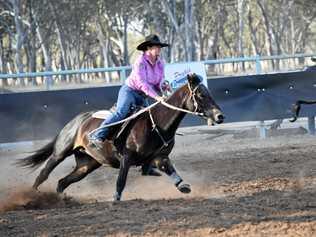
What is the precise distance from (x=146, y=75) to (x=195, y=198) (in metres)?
1.53

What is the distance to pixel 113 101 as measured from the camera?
13.4 metres

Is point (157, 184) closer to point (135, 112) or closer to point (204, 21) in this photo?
point (135, 112)

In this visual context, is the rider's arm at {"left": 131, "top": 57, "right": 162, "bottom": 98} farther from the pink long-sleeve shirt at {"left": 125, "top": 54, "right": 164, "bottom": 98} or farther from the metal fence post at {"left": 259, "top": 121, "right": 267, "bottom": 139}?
the metal fence post at {"left": 259, "top": 121, "right": 267, "bottom": 139}

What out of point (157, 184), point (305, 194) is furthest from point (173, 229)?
point (157, 184)

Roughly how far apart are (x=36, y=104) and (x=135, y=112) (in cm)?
524

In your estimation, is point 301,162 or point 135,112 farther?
point 301,162

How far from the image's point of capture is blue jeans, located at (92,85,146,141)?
8344 mm

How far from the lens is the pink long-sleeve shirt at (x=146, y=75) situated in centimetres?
809

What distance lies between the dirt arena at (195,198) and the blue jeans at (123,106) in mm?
904

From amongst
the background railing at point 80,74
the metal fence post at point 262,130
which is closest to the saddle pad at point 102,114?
the background railing at point 80,74

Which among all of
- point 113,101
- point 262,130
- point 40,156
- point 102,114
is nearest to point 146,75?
point 102,114

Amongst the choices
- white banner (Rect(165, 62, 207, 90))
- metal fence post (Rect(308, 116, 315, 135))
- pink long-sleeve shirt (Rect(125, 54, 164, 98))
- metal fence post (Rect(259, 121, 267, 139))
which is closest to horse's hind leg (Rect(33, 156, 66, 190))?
pink long-sleeve shirt (Rect(125, 54, 164, 98))

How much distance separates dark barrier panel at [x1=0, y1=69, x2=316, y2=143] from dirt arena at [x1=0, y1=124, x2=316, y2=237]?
0.52 metres

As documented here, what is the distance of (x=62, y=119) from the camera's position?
1327cm
